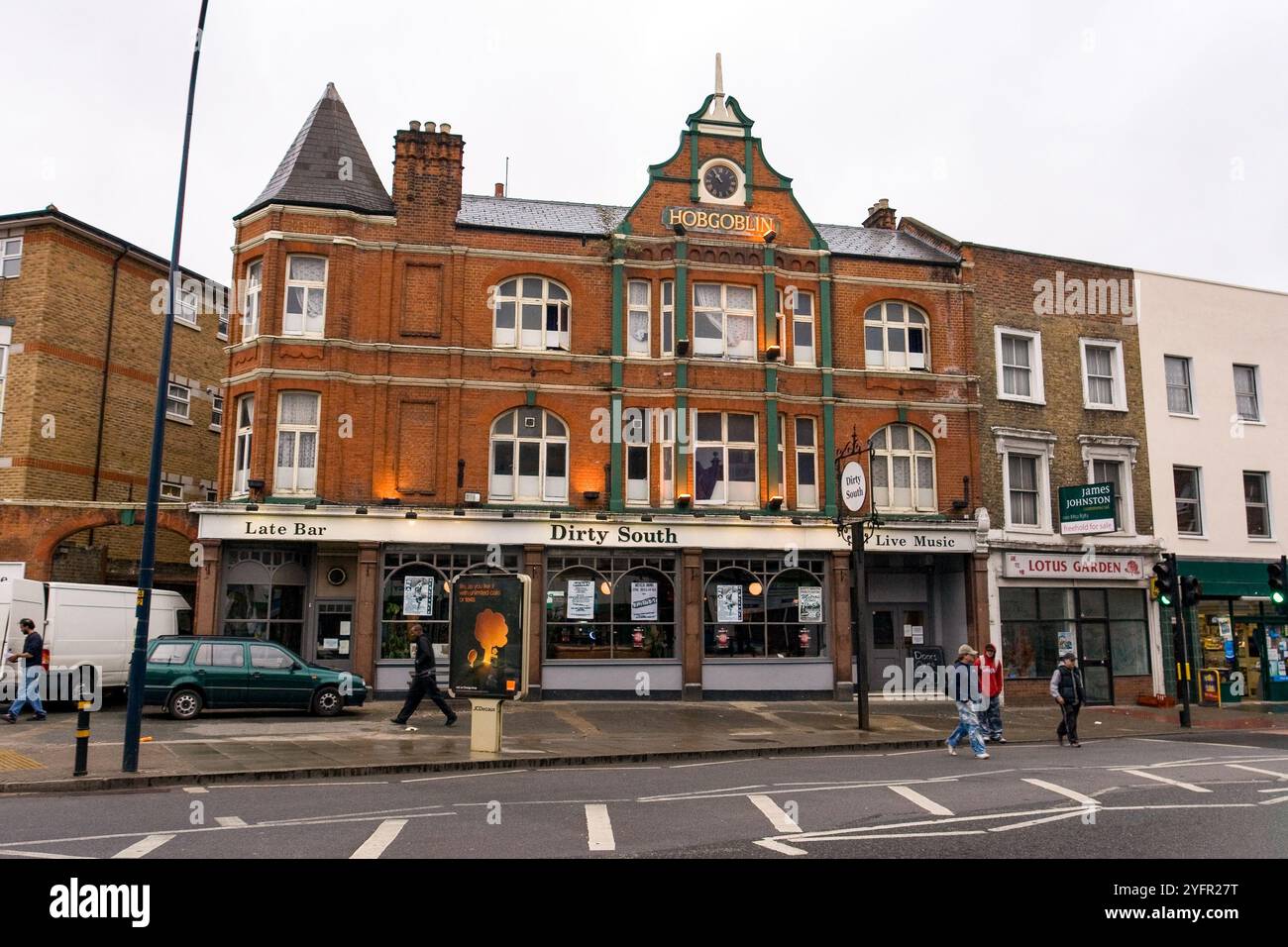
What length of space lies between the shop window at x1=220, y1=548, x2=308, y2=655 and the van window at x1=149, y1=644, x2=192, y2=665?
330cm

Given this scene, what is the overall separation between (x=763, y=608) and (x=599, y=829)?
49.9 ft

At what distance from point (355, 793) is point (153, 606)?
47.0 feet

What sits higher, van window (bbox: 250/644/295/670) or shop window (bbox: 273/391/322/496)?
shop window (bbox: 273/391/322/496)

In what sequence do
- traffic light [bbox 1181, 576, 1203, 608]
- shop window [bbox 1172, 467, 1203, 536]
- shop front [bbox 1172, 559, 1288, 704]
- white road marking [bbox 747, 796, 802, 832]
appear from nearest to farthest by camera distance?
white road marking [bbox 747, 796, 802, 832] → traffic light [bbox 1181, 576, 1203, 608] → shop front [bbox 1172, 559, 1288, 704] → shop window [bbox 1172, 467, 1203, 536]

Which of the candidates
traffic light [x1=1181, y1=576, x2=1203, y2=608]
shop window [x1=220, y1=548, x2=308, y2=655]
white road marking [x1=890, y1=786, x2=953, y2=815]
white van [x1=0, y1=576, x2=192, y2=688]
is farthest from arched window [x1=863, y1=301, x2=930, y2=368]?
white van [x1=0, y1=576, x2=192, y2=688]

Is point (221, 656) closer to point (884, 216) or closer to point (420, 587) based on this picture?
point (420, 587)

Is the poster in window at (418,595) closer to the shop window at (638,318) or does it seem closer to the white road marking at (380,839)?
the shop window at (638,318)

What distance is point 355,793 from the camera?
38.2 ft

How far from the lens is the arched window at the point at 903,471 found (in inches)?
1000

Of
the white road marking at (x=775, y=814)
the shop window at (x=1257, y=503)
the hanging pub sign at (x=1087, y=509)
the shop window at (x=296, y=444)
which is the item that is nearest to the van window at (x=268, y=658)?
the shop window at (x=296, y=444)

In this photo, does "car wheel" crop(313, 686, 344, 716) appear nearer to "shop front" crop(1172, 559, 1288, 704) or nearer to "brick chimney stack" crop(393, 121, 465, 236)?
"brick chimney stack" crop(393, 121, 465, 236)

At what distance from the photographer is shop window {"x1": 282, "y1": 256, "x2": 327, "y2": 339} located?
23266mm
